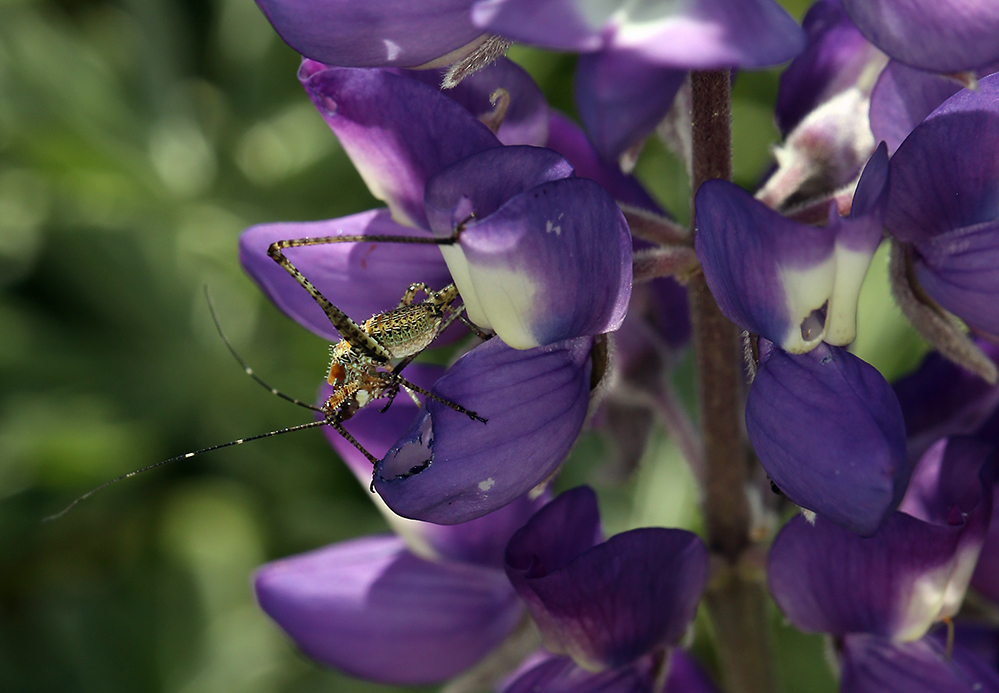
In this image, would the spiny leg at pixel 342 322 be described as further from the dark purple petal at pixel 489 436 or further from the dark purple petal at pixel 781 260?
the dark purple petal at pixel 781 260

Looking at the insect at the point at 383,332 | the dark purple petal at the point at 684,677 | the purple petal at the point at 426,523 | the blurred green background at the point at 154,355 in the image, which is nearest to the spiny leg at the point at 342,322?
the insect at the point at 383,332

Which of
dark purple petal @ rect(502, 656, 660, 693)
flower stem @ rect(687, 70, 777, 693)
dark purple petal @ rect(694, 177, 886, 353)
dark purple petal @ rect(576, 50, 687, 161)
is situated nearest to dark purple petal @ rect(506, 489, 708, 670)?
dark purple petal @ rect(502, 656, 660, 693)

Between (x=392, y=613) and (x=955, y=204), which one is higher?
(x=955, y=204)

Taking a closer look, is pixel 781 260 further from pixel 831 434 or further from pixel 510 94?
pixel 510 94

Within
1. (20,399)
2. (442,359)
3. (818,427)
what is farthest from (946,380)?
(20,399)

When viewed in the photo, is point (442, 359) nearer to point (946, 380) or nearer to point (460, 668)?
point (460, 668)

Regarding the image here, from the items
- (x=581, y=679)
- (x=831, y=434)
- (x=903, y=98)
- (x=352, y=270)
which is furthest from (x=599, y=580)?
(x=903, y=98)

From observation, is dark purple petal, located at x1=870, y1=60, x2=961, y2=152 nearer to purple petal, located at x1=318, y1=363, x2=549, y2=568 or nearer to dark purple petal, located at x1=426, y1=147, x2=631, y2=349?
dark purple petal, located at x1=426, y1=147, x2=631, y2=349
